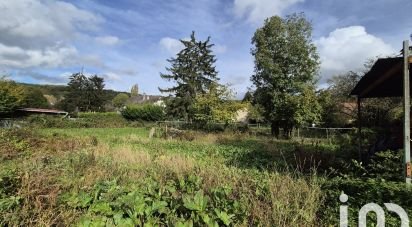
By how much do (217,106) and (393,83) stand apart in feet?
64.4

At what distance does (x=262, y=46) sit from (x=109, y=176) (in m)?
24.5

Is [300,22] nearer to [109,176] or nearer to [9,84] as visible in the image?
[109,176]

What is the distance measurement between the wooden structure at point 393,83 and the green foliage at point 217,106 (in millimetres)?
17240

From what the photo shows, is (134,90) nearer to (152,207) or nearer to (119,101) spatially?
(119,101)

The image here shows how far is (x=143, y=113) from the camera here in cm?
4903

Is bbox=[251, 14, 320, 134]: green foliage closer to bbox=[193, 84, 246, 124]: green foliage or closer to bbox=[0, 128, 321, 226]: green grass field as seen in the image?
bbox=[193, 84, 246, 124]: green foliage

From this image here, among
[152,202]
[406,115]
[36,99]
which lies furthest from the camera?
[36,99]

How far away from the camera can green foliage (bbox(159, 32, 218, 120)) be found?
47562 millimetres

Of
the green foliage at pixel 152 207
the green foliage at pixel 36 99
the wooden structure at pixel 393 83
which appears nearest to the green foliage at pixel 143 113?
the green foliage at pixel 36 99

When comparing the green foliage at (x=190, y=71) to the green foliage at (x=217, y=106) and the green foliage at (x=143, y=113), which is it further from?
the green foliage at (x=217, y=106)

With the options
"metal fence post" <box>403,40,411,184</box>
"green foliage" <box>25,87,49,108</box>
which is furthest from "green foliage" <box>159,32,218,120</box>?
"metal fence post" <box>403,40,411,184</box>

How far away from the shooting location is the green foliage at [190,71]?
4756 cm

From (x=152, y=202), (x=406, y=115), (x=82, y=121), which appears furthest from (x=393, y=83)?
(x=82, y=121)

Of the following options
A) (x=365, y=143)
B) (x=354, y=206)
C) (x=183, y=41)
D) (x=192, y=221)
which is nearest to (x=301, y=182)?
(x=354, y=206)
